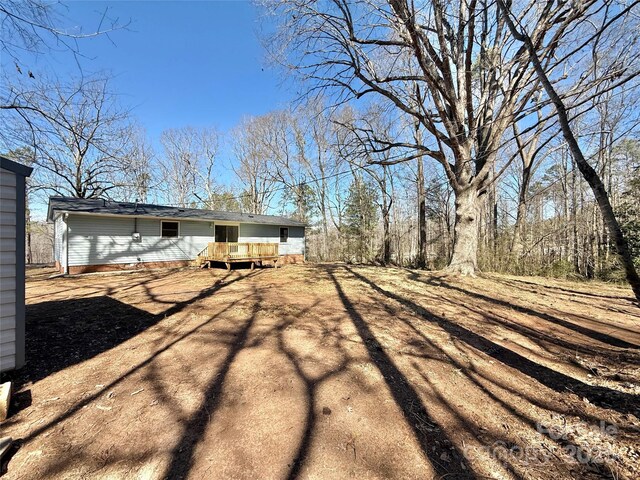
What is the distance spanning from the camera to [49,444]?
190 centimetres

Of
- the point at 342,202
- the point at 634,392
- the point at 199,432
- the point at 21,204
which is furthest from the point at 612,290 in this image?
the point at 342,202

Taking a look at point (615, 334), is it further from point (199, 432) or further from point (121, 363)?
point (121, 363)

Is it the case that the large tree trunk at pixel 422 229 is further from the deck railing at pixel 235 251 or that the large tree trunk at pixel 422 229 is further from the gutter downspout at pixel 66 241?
the gutter downspout at pixel 66 241

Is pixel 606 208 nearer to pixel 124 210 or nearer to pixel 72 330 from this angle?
pixel 72 330

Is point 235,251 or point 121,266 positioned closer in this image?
point 121,266

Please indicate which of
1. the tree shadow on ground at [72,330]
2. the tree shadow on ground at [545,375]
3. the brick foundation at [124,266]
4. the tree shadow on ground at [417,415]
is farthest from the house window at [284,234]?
the tree shadow on ground at [417,415]

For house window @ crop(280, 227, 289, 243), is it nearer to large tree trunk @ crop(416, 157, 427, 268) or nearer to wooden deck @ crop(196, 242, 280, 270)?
wooden deck @ crop(196, 242, 280, 270)

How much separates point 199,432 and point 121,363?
5.73 feet

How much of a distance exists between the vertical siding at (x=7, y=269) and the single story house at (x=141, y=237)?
881cm

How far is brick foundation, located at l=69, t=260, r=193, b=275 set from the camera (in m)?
10.2

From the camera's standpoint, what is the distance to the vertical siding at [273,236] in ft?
50.8

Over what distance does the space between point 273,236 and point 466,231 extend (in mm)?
11027

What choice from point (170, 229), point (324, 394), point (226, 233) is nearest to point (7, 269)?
point (324, 394)

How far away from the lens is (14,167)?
266cm
